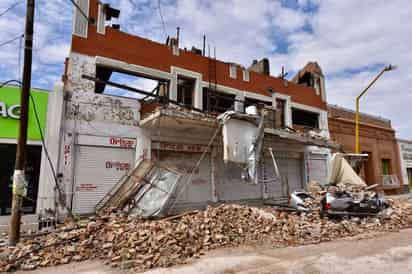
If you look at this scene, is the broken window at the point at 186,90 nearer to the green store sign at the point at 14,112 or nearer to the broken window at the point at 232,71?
the broken window at the point at 232,71

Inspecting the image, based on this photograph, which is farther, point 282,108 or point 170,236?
point 282,108

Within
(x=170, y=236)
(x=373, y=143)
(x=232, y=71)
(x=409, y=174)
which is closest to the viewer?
(x=170, y=236)

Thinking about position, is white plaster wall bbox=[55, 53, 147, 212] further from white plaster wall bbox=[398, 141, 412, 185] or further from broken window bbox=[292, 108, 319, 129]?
white plaster wall bbox=[398, 141, 412, 185]

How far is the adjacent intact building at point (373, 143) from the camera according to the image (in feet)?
60.2

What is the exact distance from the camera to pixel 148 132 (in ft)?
35.2

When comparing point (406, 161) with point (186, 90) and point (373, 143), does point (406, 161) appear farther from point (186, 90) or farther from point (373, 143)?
point (186, 90)

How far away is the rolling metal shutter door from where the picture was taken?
908 centimetres

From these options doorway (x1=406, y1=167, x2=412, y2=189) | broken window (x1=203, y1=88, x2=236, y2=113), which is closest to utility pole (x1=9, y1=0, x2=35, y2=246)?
broken window (x1=203, y1=88, x2=236, y2=113)

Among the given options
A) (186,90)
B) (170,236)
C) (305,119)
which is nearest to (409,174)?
(305,119)

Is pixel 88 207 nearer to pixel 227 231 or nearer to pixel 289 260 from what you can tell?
pixel 227 231

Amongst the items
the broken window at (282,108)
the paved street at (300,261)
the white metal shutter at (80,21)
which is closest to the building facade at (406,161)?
the broken window at (282,108)

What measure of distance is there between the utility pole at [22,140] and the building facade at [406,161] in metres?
26.3

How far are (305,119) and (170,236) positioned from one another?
47.0 ft

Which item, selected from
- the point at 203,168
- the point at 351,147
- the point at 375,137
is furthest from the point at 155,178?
the point at 375,137
